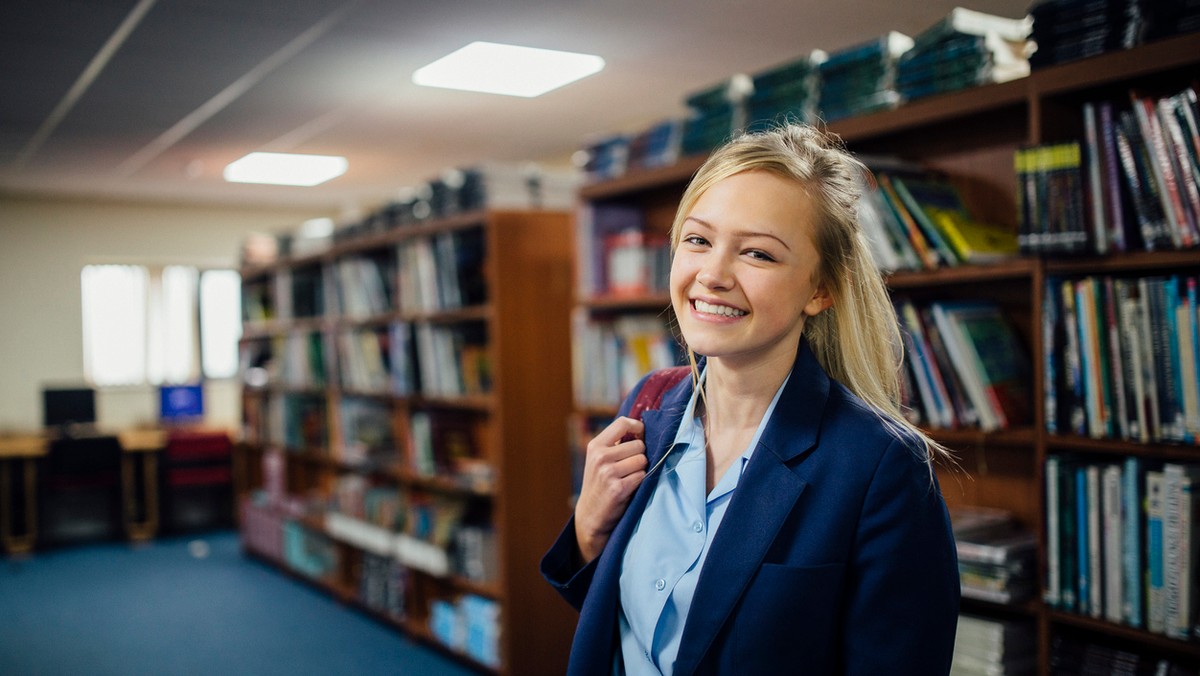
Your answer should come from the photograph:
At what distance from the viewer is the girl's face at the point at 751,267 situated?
1.25 meters

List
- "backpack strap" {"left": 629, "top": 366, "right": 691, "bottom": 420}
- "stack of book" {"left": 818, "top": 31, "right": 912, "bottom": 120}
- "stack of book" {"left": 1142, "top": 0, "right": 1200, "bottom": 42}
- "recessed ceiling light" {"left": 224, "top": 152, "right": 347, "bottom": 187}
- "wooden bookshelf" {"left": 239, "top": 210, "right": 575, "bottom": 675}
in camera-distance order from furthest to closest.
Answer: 1. "recessed ceiling light" {"left": 224, "top": 152, "right": 347, "bottom": 187}
2. "wooden bookshelf" {"left": 239, "top": 210, "right": 575, "bottom": 675}
3. "stack of book" {"left": 818, "top": 31, "right": 912, "bottom": 120}
4. "stack of book" {"left": 1142, "top": 0, "right": 1200, "bottom": 42}
5. "backpack strap" {"left": 629, "top": 366, "right": 691, "bottom": 420}

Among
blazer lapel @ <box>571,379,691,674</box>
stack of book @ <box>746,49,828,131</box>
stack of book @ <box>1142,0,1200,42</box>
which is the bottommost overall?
blazer lapel @ <box>571,379,691,674</box>

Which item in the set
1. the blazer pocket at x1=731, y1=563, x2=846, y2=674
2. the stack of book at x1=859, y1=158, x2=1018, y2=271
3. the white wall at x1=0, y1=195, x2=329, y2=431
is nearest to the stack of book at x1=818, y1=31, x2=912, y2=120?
the stack of book at x1=859, y1=158, x2=1018, y2=271

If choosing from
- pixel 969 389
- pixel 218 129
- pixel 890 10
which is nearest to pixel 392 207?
pixel 218 129

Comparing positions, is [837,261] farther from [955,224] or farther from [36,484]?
[36,484]

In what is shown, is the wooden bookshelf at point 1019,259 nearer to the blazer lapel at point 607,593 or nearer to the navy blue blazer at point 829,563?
the blazer lapel at point 607,593

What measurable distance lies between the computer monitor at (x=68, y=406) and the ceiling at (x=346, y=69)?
6.13 feet

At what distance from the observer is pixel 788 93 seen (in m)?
→ 2.84

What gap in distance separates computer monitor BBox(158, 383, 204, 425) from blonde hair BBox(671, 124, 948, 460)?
24.7 ft

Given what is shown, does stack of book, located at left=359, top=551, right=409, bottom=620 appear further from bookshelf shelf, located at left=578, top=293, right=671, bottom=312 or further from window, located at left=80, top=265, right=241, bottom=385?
window, located at left=80, top=265, right=241, bottom=385

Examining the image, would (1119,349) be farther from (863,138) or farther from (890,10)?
(890,10)

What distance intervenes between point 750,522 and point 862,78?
1793 millimetres

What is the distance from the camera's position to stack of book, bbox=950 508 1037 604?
2271mm

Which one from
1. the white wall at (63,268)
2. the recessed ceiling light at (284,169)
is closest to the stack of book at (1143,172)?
the recessed ceiling light at (284,169)
